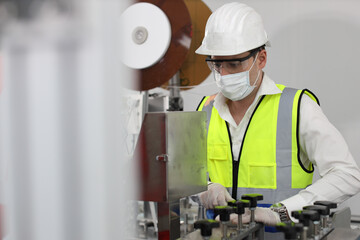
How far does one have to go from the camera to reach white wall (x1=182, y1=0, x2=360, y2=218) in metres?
2.44

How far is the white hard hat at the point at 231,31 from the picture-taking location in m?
1.45

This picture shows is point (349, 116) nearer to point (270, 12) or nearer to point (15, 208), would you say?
point (270, 12)

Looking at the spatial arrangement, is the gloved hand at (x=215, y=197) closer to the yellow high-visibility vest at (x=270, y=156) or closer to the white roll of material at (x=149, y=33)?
the yellow high-visibility vest at (x=270, y=156)

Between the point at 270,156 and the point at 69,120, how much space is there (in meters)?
1.24

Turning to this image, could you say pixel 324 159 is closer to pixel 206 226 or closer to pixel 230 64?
pixel 230 64

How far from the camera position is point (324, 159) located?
1382 mm

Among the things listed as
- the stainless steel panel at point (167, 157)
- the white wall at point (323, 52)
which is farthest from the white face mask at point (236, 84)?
the white wall at point (323, 52)

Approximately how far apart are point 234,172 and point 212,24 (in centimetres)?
50

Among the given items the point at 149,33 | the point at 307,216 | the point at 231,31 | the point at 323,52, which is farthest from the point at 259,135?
the point at 323,52

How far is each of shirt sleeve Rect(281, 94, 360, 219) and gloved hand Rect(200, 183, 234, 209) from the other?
0.20 metres

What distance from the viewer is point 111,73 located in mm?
308

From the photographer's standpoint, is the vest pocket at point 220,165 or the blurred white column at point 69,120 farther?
the vest pocket at point 220,165

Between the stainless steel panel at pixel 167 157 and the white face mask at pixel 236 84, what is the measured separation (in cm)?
39

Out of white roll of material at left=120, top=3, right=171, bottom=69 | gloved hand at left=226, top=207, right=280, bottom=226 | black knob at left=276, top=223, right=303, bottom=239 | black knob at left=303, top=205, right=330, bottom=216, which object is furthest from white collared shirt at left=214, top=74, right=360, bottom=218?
white roll of material at left=120, top=3, right=171, bottom=69
